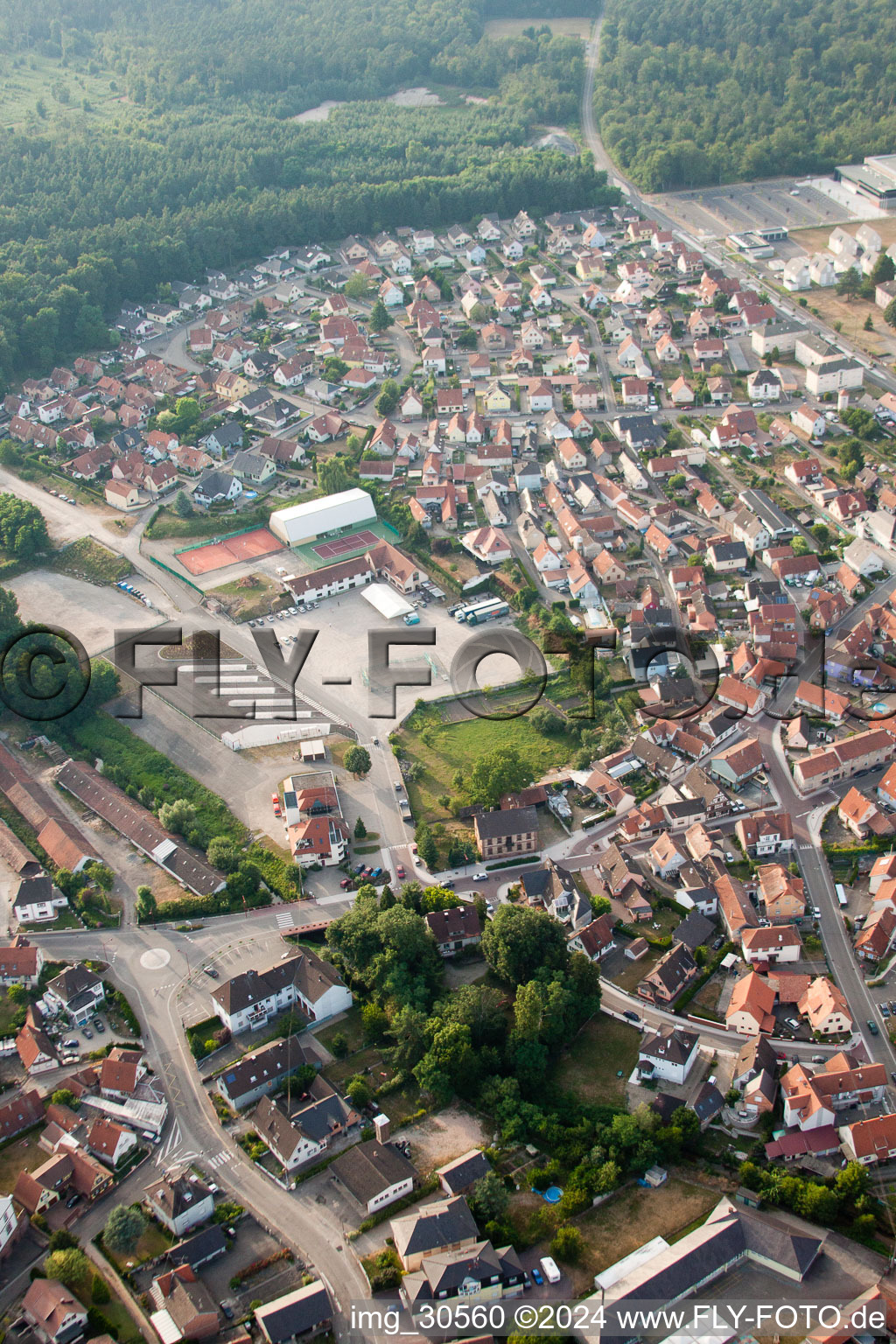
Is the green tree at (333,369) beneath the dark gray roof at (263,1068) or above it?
above

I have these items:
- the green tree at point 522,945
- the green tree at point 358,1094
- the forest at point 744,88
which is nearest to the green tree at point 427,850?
the green tree at point 522,945

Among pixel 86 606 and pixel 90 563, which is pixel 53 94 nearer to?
pixel 90 563

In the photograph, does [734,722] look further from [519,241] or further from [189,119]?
[189,119]

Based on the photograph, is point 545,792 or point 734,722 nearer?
point 545,792

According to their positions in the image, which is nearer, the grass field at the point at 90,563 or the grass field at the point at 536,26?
the grass field at the point at 90,563

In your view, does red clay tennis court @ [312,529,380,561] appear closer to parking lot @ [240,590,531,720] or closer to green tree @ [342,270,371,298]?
parking lot @ [240,590,531,720]

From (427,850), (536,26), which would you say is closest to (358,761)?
(427,850)

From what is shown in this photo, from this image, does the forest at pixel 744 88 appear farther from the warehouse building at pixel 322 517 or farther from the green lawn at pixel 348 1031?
the green lawn at pixel 348 1031

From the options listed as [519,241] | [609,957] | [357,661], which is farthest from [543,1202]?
[519,241]
